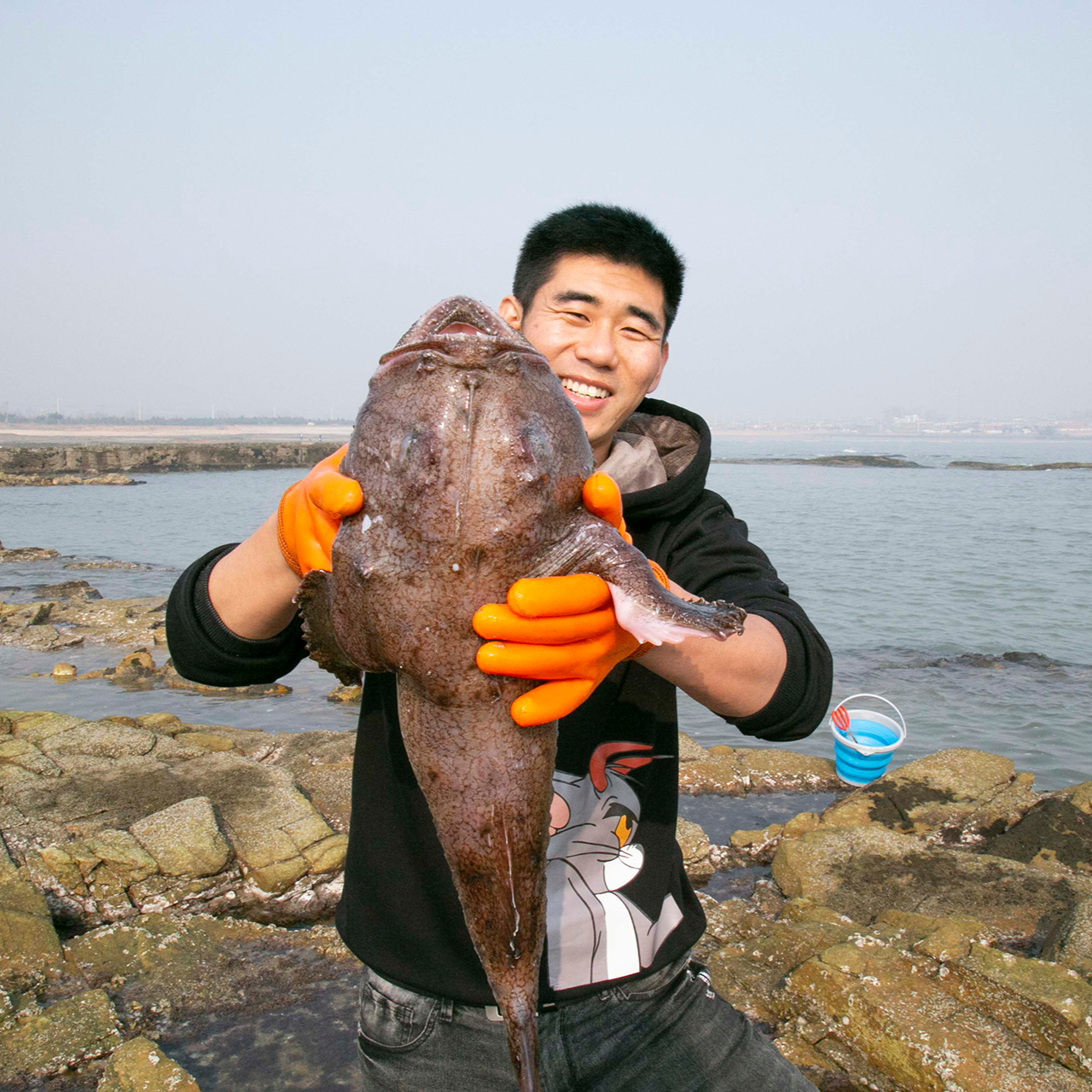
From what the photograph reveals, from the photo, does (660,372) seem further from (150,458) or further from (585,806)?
(150,458)

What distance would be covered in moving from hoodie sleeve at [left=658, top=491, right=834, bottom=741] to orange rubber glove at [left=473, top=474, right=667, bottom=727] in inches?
31.5

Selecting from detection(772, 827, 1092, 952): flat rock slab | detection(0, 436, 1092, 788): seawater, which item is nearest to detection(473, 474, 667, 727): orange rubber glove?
detection(772, 827, 1092, 952): flat rock slab

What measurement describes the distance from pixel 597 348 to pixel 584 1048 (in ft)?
7.59

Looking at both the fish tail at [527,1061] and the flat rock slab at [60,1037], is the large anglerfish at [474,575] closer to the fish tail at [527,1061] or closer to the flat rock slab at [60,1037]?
the fish tail at [527,1061]

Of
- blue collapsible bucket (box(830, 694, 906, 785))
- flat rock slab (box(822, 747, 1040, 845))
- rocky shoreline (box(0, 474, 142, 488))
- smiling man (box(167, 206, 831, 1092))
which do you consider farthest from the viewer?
rocky shoreline (box(0, 474, 142, 488))

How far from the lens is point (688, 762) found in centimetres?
877

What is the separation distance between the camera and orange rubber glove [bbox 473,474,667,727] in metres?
1.96

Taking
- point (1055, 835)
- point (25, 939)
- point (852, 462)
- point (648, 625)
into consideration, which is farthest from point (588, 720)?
point (852, 462)

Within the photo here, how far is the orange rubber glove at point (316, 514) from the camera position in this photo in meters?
2.08

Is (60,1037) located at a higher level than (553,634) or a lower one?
lower

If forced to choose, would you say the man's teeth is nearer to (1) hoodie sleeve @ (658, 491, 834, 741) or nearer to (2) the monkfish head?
(1) hoodie sleeve @ (658, 491, 834, 741)

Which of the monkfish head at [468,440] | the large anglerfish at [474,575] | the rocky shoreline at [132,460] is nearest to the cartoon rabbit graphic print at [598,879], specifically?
the large anglerfish at [474,575]

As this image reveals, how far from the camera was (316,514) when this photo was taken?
2273 millimetres

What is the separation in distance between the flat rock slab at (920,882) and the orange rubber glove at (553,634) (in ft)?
15.4
